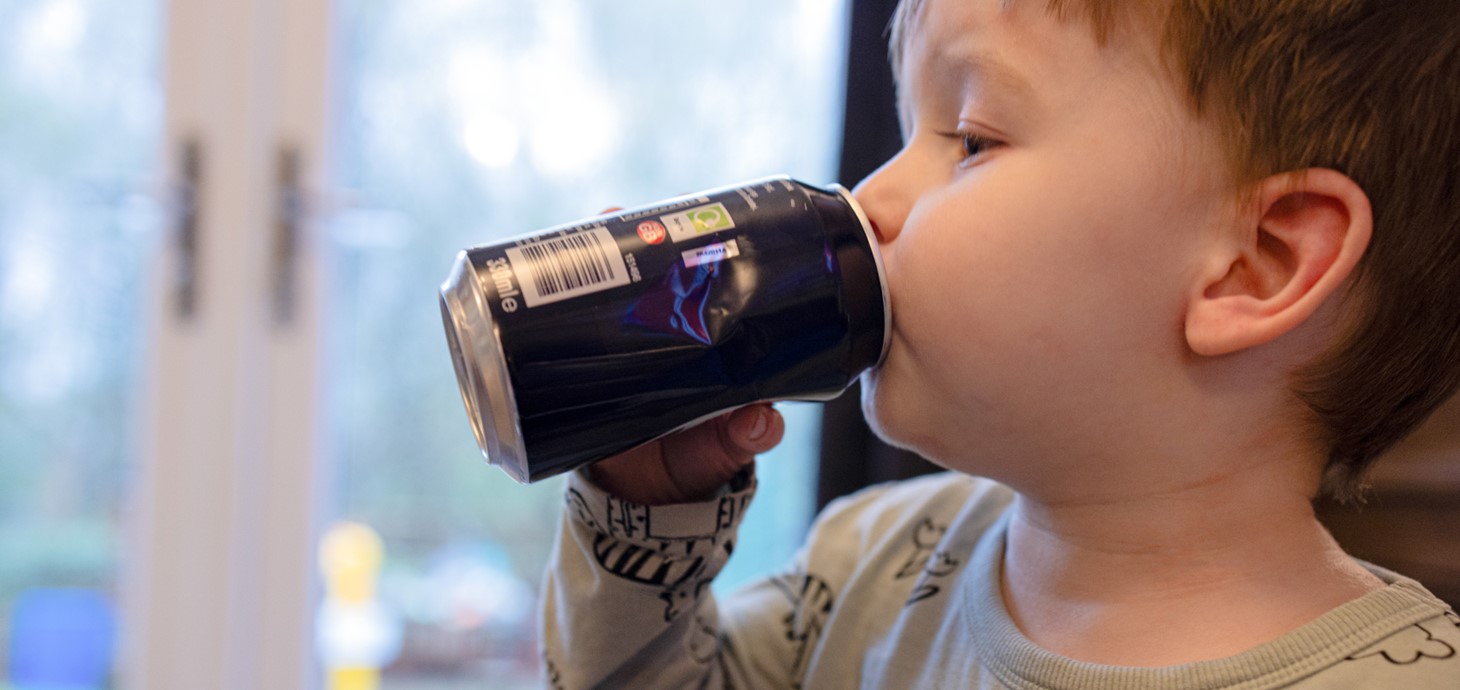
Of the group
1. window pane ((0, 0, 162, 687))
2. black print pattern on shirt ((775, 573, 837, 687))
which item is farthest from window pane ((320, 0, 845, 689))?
black print pattern on shirt ((775, 573, 837, 687))

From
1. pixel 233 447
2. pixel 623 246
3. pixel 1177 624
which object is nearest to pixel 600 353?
pixel 623 246

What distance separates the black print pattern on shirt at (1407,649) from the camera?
60cm

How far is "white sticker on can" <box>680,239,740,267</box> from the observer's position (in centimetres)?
58

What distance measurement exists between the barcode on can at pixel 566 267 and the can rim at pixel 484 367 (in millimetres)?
23

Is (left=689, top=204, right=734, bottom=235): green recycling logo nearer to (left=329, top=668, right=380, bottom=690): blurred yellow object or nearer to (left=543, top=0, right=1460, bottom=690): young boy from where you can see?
(left=543, top=0, right=1460, bottom=690): young boy

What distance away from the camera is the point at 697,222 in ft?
1.93

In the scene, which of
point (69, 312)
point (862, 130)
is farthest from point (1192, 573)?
point (69, 312)

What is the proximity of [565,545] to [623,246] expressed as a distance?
290 millimetres

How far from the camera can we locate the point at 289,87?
65.0 inches

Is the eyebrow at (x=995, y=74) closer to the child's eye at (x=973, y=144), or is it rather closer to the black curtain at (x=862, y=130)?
the child's eye at (x=973, y=144)

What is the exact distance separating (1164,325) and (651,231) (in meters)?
0.29

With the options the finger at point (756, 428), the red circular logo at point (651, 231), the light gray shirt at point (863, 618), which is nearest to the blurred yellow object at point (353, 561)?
the light gray shirt at point (863, 618)

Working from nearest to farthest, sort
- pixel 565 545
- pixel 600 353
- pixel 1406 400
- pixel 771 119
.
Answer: pixel 600 353 < pixel 1406 400 < pixel 565 545 < pixel 771 119

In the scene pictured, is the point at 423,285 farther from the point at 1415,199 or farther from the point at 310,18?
the point at 1415,199
